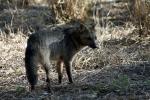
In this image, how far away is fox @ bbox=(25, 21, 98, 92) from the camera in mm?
6340

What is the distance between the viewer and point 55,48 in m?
6.86

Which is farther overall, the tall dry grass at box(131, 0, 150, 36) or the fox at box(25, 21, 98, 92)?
the tall dry grass at box(131, 0, 150, 36)

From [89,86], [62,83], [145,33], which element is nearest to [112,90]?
[89,86]

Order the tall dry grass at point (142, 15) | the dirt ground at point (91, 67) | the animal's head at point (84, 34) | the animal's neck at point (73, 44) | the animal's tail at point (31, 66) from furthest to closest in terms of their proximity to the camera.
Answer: the tall dry grass at point (142, 15) → the animal's neck at point (73, 44) → the animal's head at point (84, 34) → the dirt ground at point (91, 67) → the animal's tail at point (31, 66)

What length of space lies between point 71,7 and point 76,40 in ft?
11.4

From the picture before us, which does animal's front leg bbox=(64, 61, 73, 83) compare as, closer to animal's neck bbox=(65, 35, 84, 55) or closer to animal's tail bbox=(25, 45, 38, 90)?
animal's neck bbox=(65, 35, 84, 55)

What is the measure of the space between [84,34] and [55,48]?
1.66 ft

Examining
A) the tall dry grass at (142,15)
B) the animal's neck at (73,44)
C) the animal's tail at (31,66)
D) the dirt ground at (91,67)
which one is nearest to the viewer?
the animal's tail at (31,66)

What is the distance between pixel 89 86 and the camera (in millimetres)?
6852

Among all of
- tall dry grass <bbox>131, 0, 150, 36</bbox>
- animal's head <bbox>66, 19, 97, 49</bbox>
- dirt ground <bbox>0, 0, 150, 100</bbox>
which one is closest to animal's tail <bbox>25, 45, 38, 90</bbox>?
dirt ground <bbox>0, 0, 150, 100</bbox>

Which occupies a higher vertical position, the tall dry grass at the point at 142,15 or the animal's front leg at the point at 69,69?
the tall dry grass at the point at 142,15

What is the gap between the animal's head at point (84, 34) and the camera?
7082 millimetres

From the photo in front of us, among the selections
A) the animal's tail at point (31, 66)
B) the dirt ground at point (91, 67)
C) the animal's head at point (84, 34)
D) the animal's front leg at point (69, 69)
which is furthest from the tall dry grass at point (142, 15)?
the animal's tail at point (31, 66)

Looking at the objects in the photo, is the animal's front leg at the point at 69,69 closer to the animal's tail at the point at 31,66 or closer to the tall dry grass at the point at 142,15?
the animal's tail at the point at 31,66
